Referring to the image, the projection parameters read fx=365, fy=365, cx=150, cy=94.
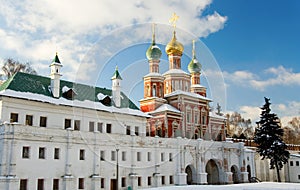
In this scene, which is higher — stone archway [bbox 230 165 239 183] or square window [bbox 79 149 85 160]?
square window [bbox 79 149 85 160]

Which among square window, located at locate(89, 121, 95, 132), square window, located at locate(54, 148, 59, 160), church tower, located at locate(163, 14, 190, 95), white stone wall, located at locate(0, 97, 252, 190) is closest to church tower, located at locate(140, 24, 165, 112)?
church tower, located at locate(163, 14, 190, 95)

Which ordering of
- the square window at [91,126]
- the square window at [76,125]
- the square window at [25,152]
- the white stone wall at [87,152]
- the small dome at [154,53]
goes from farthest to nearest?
1. the small dome at [154,53]
2. the square window at [91,126]
3. the square window at [76,125]
4. the square window at [25,152]
5. the white stone wall at [87,152]

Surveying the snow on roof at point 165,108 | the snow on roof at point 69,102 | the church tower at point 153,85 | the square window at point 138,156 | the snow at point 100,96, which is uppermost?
the church tower at point 153,85

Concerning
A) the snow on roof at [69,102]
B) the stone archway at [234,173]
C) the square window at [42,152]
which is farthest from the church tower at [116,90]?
the stone archway at [234,173]

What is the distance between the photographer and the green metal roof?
29.4 metres

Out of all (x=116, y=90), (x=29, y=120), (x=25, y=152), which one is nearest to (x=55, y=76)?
(x=29, y=120)

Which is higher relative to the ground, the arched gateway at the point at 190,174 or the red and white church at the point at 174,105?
the red and white church at the point at 174,105

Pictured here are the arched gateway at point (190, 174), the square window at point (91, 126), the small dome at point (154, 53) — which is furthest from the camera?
the small dome at point (154, 53)

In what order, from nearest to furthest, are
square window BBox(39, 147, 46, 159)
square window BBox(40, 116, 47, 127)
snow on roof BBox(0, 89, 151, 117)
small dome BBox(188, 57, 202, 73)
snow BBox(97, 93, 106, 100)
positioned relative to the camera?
1. square window BBox(39, 147, 46, 159)
2. snow on roof BBox(0, 89, 151, 117)
3. square window BBox(40, 116, 47, 127)
4. snow BBox(97, 93, 106, 100)
5. small dome BBox(188, 57, 202, 73)

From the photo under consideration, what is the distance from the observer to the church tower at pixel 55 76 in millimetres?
31234

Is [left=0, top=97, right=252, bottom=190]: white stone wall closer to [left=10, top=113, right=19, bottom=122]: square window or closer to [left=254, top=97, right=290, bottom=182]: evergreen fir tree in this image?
[left=10, top=113, right=19, bottom=122]: square window

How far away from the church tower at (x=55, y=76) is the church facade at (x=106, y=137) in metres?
0.08

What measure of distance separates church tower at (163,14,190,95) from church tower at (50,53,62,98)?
17.9 metres

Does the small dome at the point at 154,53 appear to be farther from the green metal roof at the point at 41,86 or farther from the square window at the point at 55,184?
the square window at the point at 55,184
